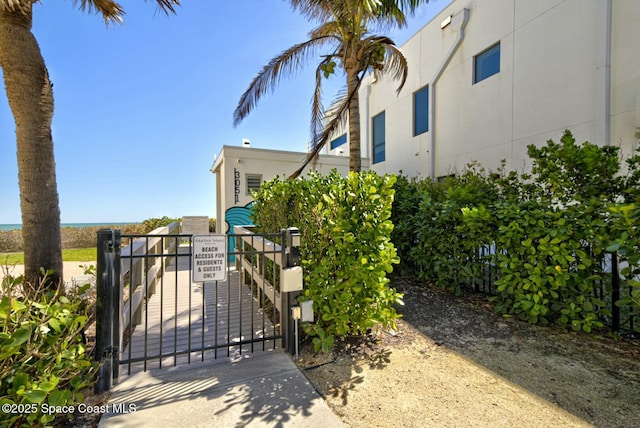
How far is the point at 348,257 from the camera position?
3131 mm

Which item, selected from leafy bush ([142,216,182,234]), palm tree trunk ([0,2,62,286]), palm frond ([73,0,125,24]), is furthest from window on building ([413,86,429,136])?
leafy bush ([142,216,182,234])

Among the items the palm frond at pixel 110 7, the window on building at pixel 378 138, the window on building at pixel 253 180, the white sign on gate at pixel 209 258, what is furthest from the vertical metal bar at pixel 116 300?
the window on building at pixel 378 138

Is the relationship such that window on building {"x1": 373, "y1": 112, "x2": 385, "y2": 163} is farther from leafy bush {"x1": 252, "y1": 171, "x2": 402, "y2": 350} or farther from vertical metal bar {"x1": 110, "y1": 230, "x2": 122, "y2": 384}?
vertical metal bar {"x1": 110, "y1": 230, "x2": 122, "y2": 384}

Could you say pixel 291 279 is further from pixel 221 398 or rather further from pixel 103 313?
pixel 103 313

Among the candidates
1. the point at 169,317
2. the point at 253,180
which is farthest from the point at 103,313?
the point at 253,180

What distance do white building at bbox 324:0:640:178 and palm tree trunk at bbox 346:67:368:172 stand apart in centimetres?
482

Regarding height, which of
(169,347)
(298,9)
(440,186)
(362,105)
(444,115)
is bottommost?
(169,347)

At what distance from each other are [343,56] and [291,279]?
5.56 m

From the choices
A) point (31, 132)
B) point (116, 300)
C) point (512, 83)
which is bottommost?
point (116, 300)

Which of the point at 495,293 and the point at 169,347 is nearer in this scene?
the point at 169,347

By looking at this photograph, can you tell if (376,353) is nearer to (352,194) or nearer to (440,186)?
(352,194)

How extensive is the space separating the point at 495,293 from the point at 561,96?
5540 mm

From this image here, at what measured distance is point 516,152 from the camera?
7887mm

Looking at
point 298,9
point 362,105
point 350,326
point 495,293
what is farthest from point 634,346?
point 362,105
